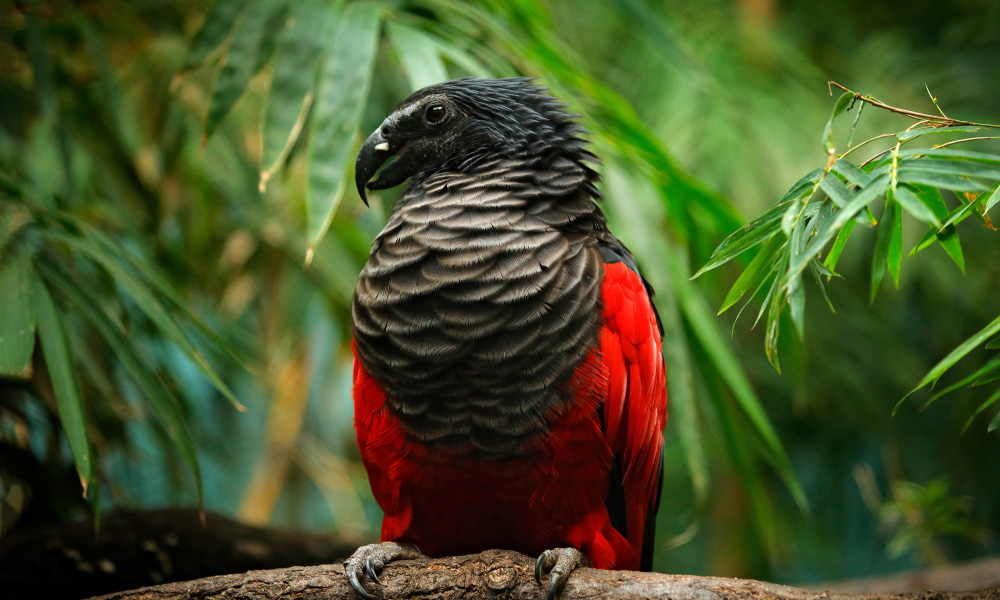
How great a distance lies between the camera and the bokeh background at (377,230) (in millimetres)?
1685

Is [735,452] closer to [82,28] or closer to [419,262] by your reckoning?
[419,262]

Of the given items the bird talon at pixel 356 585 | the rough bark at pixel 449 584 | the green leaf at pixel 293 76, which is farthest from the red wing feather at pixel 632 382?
the green leaf at pixel 293 76

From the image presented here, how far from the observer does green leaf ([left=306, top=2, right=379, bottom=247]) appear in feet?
4.93

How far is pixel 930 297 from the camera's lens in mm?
3566

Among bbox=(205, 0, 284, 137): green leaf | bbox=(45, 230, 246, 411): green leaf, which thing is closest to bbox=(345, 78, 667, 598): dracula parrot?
bbox=(45, 230, 246, 411): green leaf

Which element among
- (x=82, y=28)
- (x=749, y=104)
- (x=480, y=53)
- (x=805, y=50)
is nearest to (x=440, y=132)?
(x=480, y=53)

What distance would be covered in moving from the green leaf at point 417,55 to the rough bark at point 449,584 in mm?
1070

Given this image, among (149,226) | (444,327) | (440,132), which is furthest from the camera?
(149,226)

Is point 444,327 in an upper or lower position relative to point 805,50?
lower

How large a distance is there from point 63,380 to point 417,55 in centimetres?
106

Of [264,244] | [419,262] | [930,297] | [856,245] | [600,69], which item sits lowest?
[930,297]

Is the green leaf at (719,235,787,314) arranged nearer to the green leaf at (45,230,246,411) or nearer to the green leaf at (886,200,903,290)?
the green leaf at (886,200,903,290)

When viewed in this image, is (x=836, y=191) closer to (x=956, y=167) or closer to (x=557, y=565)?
(x=956, y=167)

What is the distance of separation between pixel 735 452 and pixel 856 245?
172cm
